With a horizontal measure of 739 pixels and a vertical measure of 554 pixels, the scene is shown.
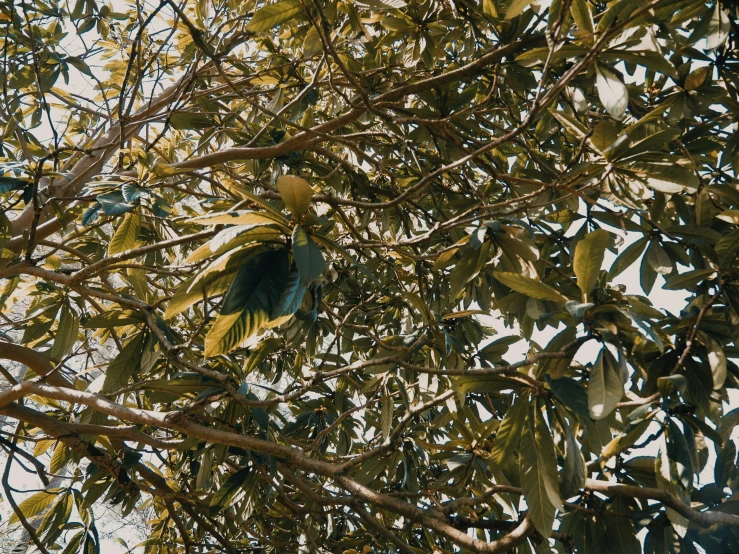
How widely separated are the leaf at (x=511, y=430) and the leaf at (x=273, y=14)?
1.13 metres

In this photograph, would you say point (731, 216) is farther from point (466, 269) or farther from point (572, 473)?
point (572, 473)

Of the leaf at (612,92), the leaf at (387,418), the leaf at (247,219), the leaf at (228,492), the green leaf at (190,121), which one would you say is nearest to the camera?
the leaf at (247,219)

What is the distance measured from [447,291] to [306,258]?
155 centimetres

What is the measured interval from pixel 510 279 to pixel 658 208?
3.07 ft

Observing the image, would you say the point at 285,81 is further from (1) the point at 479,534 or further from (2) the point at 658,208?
(1) the point at 479,534

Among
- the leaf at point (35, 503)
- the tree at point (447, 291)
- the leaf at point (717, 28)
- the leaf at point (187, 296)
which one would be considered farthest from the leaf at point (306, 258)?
the leaf at point (35, 503)

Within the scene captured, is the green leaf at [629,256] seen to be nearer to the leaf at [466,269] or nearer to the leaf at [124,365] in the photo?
the leaf at [466,269]

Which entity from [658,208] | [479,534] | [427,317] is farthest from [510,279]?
[479,534]

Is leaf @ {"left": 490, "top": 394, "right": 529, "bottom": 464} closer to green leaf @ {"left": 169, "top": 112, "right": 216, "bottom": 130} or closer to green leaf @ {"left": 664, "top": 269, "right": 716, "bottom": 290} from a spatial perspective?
green leaf @ {"left": 664, "top": 269, "right": 716, "bottom": 290}

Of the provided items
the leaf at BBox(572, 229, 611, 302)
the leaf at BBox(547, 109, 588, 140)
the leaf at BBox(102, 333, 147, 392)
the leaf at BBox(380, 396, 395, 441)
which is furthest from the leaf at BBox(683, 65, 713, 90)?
the leaf at BBox(102, 333, 147, 392)

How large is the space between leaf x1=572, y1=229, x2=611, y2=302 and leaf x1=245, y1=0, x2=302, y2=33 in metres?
0.99

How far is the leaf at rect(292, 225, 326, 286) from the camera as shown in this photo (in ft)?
3.03

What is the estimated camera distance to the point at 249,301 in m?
1.00

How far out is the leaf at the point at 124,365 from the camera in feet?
5.34
